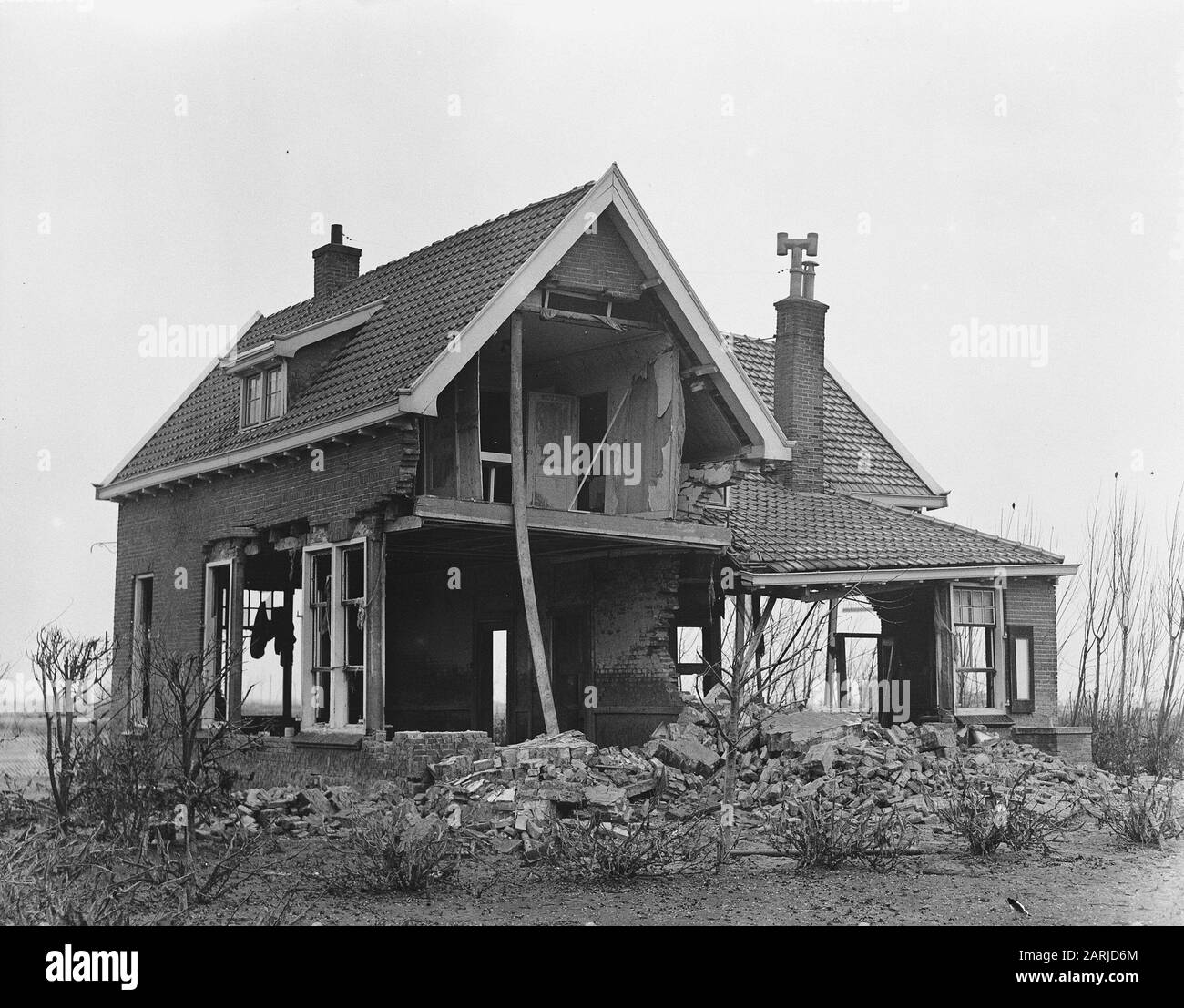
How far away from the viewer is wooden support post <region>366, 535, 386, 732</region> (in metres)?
18.0

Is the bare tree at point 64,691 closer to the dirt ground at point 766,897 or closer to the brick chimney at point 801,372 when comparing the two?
the dirt ground at point 766,897

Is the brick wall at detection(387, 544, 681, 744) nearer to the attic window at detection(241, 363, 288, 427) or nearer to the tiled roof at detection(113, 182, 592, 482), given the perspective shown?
the attic window at detection(241, 363, 288, 427)

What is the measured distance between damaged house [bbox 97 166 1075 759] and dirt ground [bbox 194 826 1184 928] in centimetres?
383

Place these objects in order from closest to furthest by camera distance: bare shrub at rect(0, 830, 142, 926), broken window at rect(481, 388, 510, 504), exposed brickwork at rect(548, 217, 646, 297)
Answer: bare shrub at rect(0, 830, 142, 926) < exposed brickwork at rect(548, 217, 646, 297) < broken window at rect(481, 388, 510, 504)

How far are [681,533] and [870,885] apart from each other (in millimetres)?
8251

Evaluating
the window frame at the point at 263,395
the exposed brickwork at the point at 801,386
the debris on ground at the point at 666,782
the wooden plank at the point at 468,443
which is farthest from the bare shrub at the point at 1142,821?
→ the window frame at the point at 263,395

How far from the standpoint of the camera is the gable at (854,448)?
2917 centimetres

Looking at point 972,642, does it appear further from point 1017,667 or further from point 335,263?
point 335,263

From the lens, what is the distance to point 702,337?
19.8m

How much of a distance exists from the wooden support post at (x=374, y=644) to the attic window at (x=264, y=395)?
3.88 metres

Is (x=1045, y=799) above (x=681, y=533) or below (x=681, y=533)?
below

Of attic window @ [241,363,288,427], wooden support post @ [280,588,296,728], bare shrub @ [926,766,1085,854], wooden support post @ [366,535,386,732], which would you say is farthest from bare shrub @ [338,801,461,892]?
wooden support post @ [280,588,296,728]
